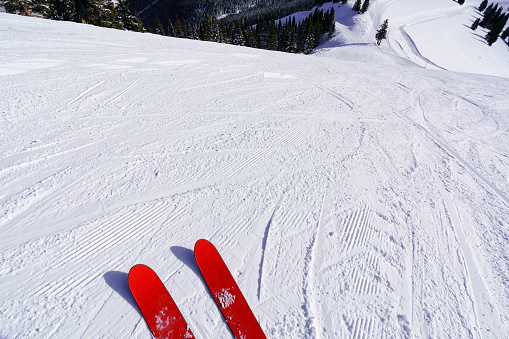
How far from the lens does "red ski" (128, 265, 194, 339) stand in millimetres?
2098

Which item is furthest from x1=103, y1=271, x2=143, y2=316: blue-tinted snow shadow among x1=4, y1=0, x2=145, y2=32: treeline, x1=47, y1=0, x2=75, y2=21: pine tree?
x1=47, y1=0, x2=75, y2=21: pine tree

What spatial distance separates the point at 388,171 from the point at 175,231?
426 centimetres

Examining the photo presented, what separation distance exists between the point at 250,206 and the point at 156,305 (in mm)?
1723

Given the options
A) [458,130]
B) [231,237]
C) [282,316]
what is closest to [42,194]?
[231,237]

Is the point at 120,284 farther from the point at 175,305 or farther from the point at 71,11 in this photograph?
the point at 71,11

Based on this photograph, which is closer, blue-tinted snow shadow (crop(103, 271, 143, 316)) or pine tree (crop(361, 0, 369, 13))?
blue-tinted snow shadow (crop(103, 271, 143, 316))

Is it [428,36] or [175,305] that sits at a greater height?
[428,36]

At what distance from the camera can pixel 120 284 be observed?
7.77ft

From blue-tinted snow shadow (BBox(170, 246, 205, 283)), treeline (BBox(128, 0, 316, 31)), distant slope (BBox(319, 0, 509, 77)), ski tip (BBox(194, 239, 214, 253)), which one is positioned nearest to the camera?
blue-tinted snow shadow (BBox(170, 246, 205, 283))

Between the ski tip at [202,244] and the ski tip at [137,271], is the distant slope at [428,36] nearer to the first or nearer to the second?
the ski tip at [202,244]

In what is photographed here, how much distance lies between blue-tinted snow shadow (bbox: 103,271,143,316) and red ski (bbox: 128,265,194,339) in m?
0.11

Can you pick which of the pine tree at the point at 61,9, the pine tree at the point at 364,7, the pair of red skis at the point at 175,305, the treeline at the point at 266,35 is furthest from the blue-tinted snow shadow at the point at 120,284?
the pine tree at the point at 364,7

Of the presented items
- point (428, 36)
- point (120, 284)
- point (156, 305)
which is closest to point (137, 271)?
point (120, 284)

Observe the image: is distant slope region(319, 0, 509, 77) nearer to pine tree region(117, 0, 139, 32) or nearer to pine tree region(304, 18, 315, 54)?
pine tree region(304, 18, 315, 54)
